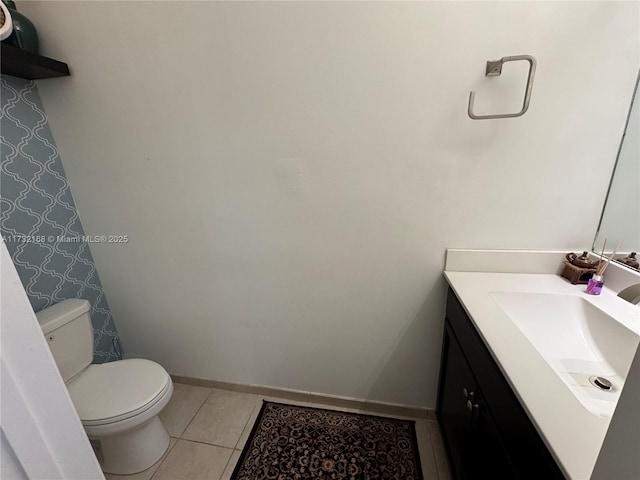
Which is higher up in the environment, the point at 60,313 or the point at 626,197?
the point at 626,197

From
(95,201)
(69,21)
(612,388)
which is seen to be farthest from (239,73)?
(612,388)

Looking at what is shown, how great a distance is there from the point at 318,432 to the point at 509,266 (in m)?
1.29

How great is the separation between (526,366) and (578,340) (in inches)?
18.9

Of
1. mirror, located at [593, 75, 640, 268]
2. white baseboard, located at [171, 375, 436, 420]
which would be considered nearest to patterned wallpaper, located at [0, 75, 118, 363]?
white baseboard, located at [171, 375, 436, 420]

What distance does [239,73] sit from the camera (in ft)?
3.98

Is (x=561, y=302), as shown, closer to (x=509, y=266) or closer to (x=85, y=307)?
(x=509, y=266)

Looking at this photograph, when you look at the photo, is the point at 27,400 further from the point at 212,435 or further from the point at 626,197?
the point at 626,197

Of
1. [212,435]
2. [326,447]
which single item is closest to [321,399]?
[326,447]

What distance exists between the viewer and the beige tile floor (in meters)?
1.37

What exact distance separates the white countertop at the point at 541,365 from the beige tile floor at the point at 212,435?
913 mm

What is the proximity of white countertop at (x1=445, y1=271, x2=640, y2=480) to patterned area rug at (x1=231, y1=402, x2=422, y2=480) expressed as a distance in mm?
928

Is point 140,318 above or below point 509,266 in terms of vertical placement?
below

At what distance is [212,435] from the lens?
1.56 meters

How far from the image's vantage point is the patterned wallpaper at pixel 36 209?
1.30 m
